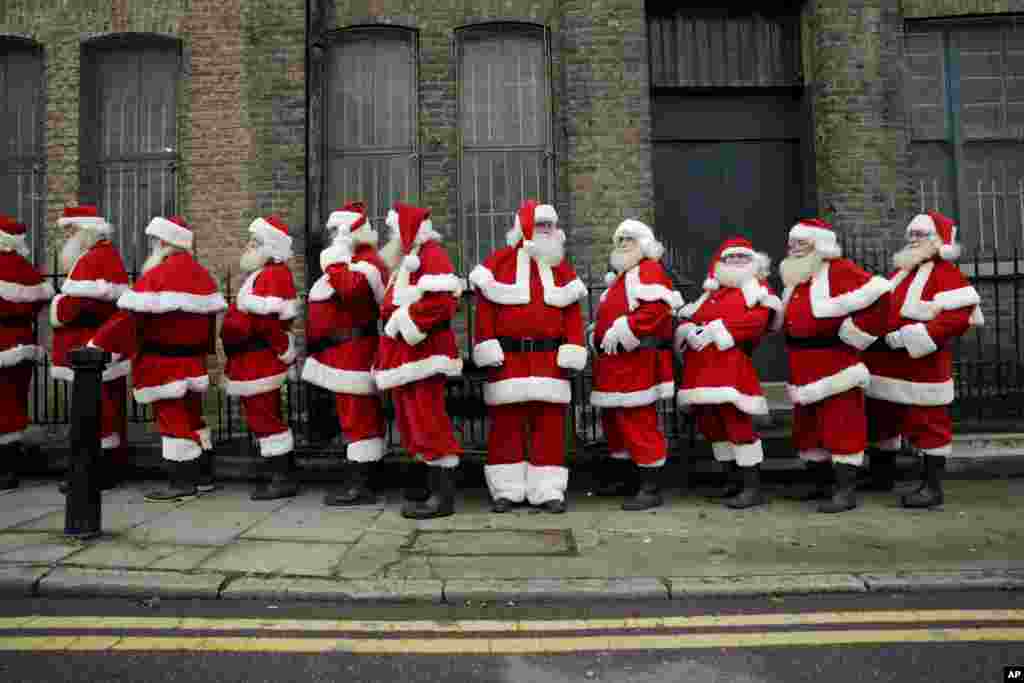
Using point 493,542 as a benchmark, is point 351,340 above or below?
above

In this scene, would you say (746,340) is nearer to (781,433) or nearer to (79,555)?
(781,433)

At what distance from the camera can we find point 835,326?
17.5 feet

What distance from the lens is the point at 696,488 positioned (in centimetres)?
624

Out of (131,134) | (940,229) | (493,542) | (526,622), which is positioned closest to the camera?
(526,622)

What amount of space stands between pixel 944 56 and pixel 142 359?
30.3 feet

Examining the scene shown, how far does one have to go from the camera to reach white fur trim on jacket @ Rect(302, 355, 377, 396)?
18.3 ft

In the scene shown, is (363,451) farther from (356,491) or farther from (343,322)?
(343,322)

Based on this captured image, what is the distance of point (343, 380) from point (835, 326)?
365 cm

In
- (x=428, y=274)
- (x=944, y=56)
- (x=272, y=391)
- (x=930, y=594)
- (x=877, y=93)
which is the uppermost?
(x=944, y=56)

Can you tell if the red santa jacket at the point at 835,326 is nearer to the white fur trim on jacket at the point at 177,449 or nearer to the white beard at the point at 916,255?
the white beard at the point at 916,255

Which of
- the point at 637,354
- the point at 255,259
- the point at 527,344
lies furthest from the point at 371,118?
the point at 637,354

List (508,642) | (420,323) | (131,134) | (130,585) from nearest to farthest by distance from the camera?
→ 1. (508,642)
2. (130,585)
3. (420,323)
4. (131,134)

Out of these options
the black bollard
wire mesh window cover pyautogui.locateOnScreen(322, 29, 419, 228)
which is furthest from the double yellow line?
wire mesh window cover pyautogui.locateOnScreen(322, 29, 419, 228)

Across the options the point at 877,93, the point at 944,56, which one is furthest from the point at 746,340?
the point at 944,56
